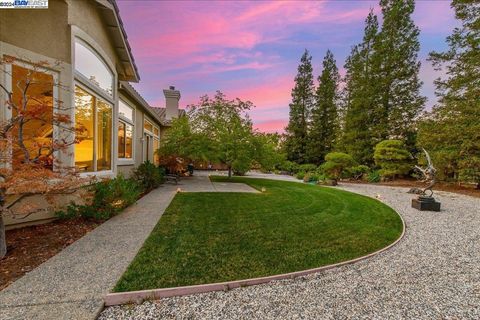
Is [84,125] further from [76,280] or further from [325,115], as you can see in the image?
[325,115]

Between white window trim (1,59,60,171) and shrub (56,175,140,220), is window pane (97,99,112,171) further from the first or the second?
white window trim (1,59,60,171)

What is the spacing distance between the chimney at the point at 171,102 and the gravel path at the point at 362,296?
18388 millimetres

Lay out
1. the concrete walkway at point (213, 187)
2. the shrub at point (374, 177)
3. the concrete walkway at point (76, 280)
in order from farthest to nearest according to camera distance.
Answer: the shrub at point (374, 177), the concrete walkway at point (213, 187), the concrete walkway at point (76, 280)

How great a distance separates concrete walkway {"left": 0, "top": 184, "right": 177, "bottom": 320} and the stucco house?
1.73 meters

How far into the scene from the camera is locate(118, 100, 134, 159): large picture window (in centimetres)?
831

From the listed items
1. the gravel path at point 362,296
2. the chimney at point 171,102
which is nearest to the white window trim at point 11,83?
the gravel path at point 362,296

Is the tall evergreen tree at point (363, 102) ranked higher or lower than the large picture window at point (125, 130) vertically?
higher

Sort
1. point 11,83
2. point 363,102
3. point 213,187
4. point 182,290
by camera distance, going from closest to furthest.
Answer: point 182,290 → point 11,83 → point 213,187 → point 363,102

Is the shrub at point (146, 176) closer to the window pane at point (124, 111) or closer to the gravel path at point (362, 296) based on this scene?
the window pane at point (124, 111)

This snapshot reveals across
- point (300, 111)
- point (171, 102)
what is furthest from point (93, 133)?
point (300, 111)

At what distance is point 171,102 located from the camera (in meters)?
19.3

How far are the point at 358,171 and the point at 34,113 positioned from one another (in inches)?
757

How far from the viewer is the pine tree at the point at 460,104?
1202 centimetres

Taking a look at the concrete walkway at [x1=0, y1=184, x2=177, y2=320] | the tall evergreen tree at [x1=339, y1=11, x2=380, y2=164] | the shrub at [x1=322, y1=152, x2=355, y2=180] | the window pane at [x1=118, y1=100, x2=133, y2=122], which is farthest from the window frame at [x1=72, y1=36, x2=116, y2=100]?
the tall evergreen tree at [x1=339, y1=11, x2=380, y2=164]
